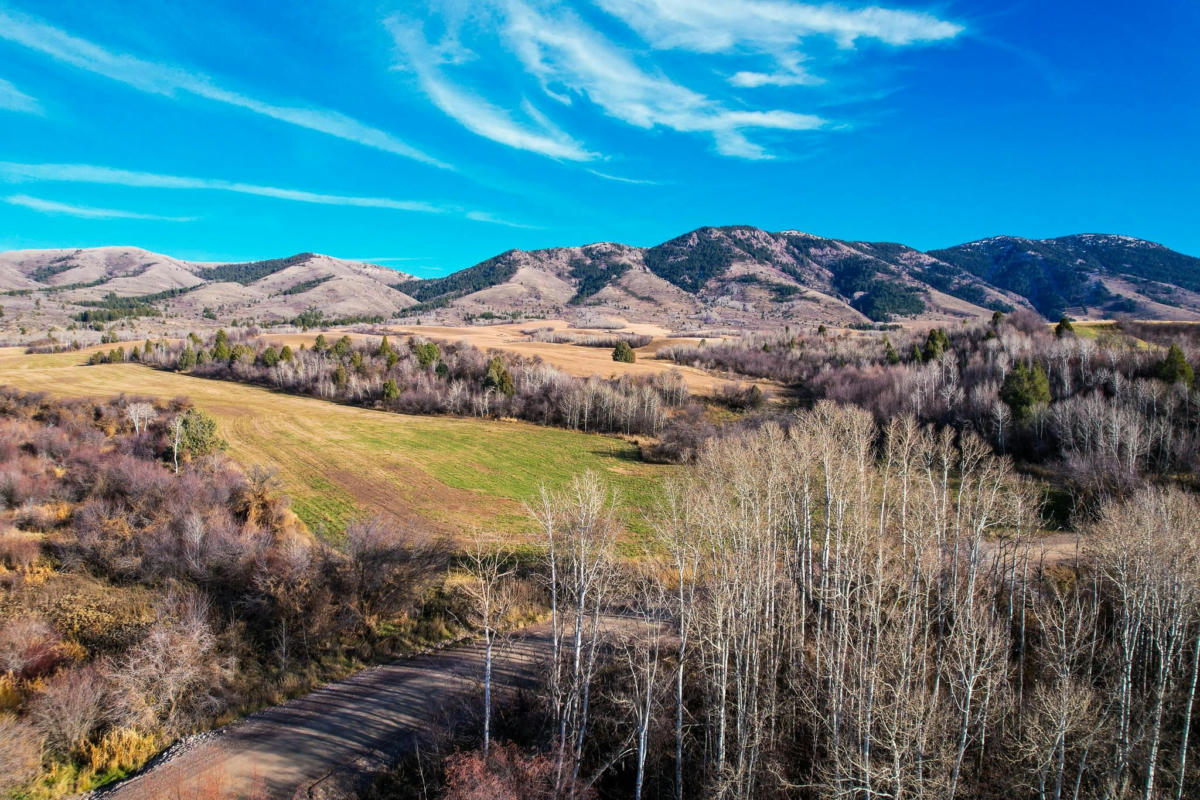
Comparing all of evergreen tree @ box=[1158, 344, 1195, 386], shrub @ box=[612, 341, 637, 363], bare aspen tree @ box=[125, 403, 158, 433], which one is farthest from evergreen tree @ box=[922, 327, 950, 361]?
bare aspen tree @ box=[125, 403, 158, 433]

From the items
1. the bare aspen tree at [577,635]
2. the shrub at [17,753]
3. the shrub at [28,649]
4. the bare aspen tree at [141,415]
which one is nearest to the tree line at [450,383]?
the bare aspen tree at [141,415]

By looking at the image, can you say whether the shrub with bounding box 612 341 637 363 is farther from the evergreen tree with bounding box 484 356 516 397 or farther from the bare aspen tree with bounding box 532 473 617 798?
the bare aspen tree with bounding box 532 473 617 798

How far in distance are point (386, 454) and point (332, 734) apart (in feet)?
155

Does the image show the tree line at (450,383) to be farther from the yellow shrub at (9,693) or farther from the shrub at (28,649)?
the yellow shrub at (9,693)

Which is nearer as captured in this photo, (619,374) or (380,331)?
(619,374)

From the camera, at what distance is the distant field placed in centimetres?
4919

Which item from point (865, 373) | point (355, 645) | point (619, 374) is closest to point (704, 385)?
point (619, 374)

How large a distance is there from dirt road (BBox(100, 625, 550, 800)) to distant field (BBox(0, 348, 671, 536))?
649 inches

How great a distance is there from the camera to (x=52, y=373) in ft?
301

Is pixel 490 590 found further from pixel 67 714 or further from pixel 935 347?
pixel 935 347

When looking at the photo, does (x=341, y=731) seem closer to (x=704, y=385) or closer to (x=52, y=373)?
(x=704, y=385)

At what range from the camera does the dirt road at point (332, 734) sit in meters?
18.7

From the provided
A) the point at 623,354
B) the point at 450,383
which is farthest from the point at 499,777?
the point at 623,354

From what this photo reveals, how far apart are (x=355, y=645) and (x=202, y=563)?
10723 millimetres
